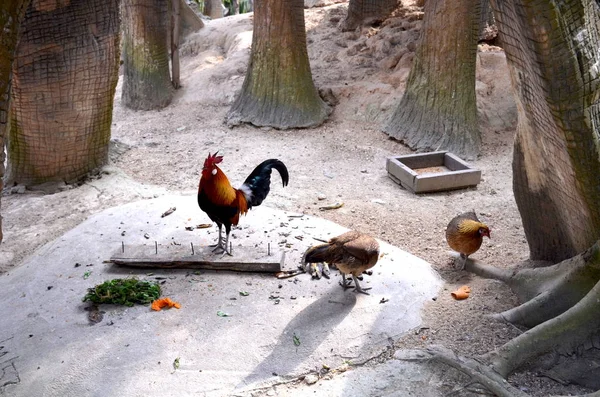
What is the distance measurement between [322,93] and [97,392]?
8116 millimetres

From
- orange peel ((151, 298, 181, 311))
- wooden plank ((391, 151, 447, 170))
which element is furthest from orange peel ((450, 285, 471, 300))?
wooden plank ((391, 151, 447, 170))

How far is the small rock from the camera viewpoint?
4.42 metres

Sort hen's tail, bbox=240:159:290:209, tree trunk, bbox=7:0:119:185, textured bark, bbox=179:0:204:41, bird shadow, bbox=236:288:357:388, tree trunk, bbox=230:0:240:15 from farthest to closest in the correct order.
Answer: tree trunk, bbox=230:0:240:15, textured bark, bbox=179:0:204:41, tree trunk, bbox=7:0:119:185, hen's tail, bbox=240:159:290:209, bird shadow, bbox=236:288:357:388

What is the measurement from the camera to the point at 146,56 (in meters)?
12.1

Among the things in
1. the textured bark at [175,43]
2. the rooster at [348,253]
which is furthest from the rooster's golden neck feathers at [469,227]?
the textured bark at [175,43]

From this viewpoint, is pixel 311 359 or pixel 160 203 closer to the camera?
pixel 311 359

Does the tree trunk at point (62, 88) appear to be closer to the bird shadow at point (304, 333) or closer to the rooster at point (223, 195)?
the rooster at point (223, 195)

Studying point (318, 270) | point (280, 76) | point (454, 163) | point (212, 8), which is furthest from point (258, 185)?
point (212, 8)

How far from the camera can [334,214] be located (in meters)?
7.44

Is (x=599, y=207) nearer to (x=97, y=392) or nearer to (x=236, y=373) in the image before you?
(x=236, y=373)

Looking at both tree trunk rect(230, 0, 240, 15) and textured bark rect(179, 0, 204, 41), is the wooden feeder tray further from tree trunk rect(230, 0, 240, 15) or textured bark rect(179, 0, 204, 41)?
tree trunk rect(230, 0, 240, 15)

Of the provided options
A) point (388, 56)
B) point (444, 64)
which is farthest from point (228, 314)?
point (388, 56)

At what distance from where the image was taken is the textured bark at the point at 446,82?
9.33 meters

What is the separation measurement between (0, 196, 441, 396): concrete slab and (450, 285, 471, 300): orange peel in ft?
0.67
